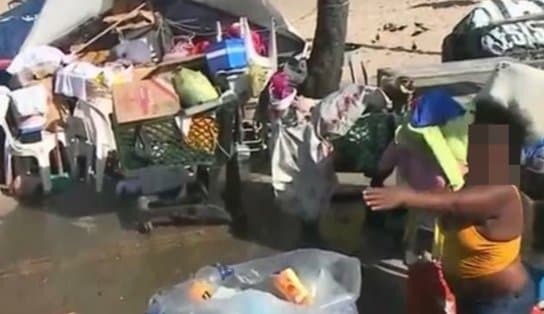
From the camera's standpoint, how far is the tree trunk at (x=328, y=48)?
863 cm

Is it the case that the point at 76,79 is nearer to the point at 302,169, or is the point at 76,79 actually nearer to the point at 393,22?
the point at 302,169

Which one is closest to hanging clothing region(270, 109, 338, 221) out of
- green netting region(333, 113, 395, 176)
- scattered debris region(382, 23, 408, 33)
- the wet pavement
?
green netting region(333, 113, 395, 176)

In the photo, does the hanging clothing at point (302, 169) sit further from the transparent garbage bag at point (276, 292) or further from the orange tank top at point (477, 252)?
the orange tank top at point (477, 252)

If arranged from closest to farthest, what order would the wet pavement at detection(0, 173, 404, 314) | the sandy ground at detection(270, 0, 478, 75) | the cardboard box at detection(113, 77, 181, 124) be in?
the wet pavement at detection(0, 173, 404, 314), the cardboard box at detection(113, 77, 181, 124), the sandy ground at detection(270, 0, 478, 75)

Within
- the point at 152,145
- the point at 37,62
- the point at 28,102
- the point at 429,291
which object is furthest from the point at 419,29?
the point at 429,291

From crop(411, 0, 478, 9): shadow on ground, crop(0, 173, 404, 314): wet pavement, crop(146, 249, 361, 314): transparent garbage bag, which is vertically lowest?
crop(0, 173, 404, 314): wet pavement

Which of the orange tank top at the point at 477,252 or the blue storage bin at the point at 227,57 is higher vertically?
the blue storage bin at the point at 227,57

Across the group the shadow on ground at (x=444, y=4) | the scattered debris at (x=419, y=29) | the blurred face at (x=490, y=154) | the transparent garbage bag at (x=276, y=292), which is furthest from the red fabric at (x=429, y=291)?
the shadow on ground at (x=444, y=4)

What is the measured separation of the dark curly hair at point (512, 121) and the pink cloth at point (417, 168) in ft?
5.65

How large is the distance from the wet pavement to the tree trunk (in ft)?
2.93

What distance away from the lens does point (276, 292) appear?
5355 millimetres

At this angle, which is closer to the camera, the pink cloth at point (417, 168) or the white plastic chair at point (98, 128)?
the pink cloth at point (417, 168)

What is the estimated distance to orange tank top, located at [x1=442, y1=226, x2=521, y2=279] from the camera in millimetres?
4680

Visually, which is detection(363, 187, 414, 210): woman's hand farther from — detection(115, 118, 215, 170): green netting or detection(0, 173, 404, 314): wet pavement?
detection(115, 118, 215, 170): green netting
